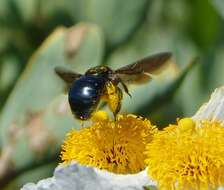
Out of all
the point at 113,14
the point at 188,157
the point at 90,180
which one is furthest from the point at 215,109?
the point at 113,14

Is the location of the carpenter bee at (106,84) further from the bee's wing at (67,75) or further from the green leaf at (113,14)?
the green leaf at (113,14)

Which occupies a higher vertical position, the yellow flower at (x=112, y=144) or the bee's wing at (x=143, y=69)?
the bee's wing at (x=143, y=69)

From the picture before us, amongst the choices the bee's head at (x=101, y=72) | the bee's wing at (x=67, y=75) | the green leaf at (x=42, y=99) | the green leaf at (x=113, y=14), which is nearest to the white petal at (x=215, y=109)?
the bee's head at (x=101, y=72)

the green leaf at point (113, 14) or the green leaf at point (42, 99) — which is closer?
the green leaf at point (42, 99)

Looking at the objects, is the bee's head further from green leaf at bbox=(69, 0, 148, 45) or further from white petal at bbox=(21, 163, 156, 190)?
green leaf at bbox=(69, 0, 148, 45)

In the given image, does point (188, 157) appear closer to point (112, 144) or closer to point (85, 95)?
point (112, 144)

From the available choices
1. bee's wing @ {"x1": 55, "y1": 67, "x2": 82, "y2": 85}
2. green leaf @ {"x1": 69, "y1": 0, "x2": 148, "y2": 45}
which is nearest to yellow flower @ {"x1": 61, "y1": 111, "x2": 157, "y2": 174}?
bee's wing @ {"x1": 55, "y1": 67, "x2": 82, "y2": 85}
